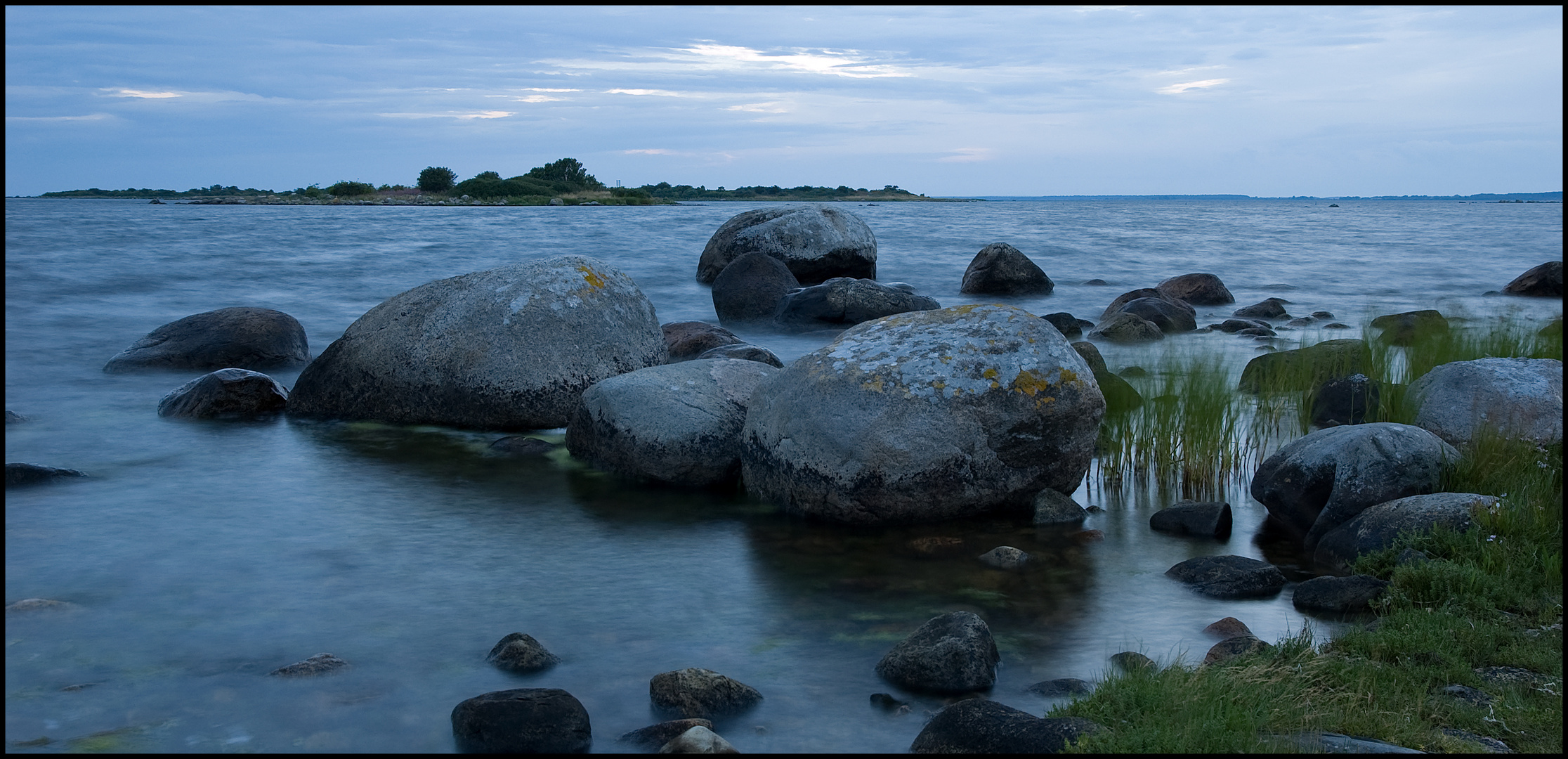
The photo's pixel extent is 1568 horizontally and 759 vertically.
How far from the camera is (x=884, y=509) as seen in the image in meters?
7.09

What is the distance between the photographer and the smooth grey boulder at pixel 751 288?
60.0 feet

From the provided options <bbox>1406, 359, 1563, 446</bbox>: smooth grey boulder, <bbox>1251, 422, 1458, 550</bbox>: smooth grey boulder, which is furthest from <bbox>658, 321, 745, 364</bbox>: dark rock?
<bbox>1406, 359, 1563, 446</bbox>: smooth grey boulder

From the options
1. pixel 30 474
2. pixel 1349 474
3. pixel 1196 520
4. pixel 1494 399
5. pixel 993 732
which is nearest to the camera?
pixel 993 732

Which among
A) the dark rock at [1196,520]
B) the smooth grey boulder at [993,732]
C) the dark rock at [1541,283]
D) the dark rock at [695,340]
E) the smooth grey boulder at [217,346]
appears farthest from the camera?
the dark rock at [1541,283]

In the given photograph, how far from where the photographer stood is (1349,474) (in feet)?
22.2

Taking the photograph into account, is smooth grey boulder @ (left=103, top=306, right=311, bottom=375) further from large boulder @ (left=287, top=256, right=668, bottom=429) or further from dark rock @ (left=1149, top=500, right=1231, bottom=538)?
dark rock @ (left=1149, top=500, right=1231, bottom=538)

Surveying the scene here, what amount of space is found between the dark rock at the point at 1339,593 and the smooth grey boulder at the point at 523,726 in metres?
3.88

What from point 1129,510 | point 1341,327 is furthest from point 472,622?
point 1341,327

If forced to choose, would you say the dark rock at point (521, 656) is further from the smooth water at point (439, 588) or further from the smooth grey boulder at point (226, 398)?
the smooth grey boulder at point (226, 398)

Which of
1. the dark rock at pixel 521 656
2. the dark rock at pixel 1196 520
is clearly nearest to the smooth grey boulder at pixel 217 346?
the dark rock at pixel 521 656

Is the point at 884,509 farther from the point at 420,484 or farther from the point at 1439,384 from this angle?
the point at 1439,384

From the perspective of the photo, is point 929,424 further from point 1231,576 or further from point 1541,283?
point 1541,283

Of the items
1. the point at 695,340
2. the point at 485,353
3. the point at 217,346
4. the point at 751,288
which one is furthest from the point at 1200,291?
the point at 217,346

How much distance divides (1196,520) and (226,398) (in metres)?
9.10
